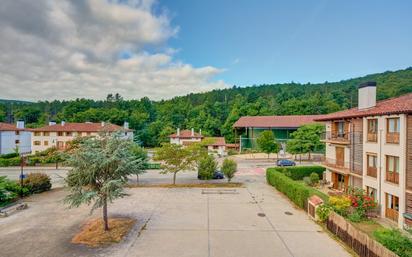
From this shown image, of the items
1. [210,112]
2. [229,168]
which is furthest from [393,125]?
[210,112]

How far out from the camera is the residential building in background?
50000 mm

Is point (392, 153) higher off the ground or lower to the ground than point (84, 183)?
higher

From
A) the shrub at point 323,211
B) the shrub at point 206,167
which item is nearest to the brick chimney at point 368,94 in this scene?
the shrub at point 323,211

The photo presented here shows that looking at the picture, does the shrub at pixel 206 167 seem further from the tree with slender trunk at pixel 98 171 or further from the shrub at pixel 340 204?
the shrub at pixel 340 204

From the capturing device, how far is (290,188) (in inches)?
807

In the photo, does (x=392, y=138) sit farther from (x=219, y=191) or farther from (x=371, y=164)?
(x=219, y=191)

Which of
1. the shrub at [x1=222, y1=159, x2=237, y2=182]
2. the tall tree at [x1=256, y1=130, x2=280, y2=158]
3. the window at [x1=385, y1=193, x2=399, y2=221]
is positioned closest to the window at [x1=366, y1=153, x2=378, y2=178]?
the window at [x1=385, y1=193, x2=399, y2=221]

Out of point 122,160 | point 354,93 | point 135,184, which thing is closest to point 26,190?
point 135,184

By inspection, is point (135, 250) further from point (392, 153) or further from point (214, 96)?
point (214, 96)

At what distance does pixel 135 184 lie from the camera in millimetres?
26859

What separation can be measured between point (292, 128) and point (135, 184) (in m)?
39.6

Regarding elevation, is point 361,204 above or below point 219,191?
above

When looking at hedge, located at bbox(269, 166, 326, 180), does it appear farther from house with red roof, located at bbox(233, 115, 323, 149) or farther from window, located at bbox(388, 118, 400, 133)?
house with red roof, located at bbox(233, 115, 323, 149)

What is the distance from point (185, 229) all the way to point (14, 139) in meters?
57.2
